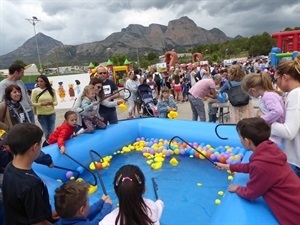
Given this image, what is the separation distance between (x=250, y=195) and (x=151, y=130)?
Answer: 3201 mm

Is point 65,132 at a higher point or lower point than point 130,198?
lower

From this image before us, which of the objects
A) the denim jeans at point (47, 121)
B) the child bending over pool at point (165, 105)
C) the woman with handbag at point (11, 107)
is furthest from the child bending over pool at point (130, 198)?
the child bending over pool at point (165, 105)

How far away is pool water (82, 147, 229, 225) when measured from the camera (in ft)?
8.86

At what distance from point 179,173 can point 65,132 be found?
1845 millimetres

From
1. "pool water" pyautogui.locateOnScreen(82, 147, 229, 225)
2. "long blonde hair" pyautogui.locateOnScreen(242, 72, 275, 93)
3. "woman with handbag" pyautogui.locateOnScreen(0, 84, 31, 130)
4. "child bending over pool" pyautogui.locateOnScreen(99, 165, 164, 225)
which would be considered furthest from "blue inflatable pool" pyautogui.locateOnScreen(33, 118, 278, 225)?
"long blonde hair" pyautogui.locateOnScreen(242, 72, 275, 93)

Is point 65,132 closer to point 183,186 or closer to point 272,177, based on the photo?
point 183,186

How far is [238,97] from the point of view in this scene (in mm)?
4402

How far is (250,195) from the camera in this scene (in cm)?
198

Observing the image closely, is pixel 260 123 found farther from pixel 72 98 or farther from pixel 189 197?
pixel 72 98

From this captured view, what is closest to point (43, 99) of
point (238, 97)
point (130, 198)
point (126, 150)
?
point (126, 150)

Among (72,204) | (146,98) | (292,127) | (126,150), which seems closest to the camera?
(72,204)

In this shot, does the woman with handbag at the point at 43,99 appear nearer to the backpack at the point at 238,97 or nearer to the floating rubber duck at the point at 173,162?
the floating rubber duck at the point at 173,162

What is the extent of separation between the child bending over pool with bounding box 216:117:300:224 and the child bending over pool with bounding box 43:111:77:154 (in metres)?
2.71

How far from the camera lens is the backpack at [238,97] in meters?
4.39
